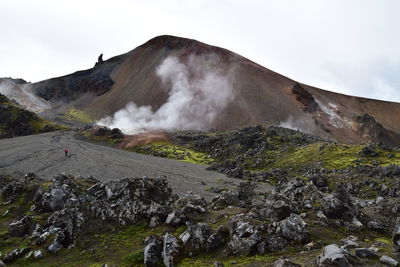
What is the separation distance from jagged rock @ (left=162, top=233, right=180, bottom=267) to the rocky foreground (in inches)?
2.4

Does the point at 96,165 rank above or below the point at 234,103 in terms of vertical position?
→ below

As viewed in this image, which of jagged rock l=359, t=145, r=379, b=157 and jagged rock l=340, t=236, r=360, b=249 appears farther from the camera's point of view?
jagged rock l=359, t=145, r=379, b=157

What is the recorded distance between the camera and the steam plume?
15600 centimetres

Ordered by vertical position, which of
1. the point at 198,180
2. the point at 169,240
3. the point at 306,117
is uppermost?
the point at 306,117

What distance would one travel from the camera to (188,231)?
67.6ft

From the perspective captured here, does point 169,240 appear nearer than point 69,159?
Yes

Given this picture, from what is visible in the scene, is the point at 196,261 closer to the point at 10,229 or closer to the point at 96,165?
the point at 10,229

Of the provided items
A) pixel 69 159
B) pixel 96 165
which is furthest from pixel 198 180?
pixel 69 159

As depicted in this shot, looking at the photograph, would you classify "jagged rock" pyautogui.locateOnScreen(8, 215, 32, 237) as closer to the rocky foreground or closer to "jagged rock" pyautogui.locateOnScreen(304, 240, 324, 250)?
the rocky foreground

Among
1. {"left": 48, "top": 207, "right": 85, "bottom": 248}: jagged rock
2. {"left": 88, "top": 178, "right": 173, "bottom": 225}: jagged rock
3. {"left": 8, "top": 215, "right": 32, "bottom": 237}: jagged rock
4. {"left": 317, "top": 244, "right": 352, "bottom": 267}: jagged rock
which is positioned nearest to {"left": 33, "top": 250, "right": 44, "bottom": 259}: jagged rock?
{"left": 48, "top": 207, "right": 85, "bottom": 248}: jagged rock

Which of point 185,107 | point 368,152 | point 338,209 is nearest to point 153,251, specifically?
point 338,209

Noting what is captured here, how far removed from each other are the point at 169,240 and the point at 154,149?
8934cm

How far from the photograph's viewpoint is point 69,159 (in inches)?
2982

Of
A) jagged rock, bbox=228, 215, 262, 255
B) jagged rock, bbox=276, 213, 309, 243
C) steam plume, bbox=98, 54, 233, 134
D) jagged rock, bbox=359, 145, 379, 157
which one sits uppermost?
steam plume, bbox=98, 54, 233, 134
